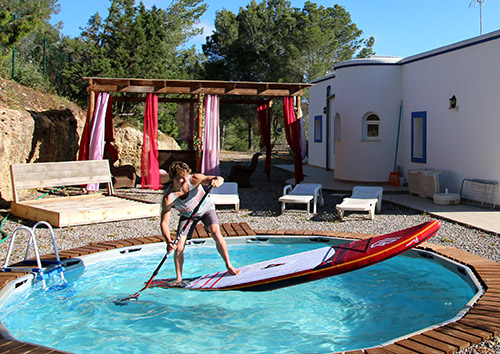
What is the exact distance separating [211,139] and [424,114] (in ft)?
19.1

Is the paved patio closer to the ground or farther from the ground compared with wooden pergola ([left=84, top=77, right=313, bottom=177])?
closer to the ground

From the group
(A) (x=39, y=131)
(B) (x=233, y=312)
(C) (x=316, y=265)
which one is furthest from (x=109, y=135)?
(C) (x=316, y=265)

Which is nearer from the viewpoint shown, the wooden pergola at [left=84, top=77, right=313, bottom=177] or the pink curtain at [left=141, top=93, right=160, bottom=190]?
the wooden pergola at [left=84, top=77, right=313, bottom=177]

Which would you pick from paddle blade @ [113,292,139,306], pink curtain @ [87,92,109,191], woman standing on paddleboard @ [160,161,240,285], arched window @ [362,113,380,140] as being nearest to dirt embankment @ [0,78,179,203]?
pink curtain @ [87,92,109,191]

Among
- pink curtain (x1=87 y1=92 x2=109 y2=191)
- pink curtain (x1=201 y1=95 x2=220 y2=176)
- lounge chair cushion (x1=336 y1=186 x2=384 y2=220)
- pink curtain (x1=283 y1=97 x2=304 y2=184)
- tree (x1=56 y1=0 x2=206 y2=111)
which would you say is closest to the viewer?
lounge chair cushion (x1=336 y1=186 x2=384 y2=220)

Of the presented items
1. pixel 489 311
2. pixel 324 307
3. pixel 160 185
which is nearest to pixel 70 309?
pixel 324 307

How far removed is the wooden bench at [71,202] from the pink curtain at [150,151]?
2.05 meters

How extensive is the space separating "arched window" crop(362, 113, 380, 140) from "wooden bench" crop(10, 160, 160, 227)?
6775mm

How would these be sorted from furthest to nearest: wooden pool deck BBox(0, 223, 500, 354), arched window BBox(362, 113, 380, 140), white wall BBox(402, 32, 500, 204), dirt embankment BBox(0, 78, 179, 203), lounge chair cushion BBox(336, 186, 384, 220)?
arched window BBox(362, 113, 380, 140)
dirt embankment BBox(0, 78, 179, 203)
white wall BBox(402, 32, 500, 204)
lounge chair cushion BBox(336, 186, 384, 220)
wooden pool deck BBox(0, 223, 500, 354)

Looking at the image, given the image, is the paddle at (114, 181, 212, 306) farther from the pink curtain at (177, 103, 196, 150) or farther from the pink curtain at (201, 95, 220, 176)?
the pink curtain at (177, 103, 196, 150)

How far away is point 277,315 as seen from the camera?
5801mm

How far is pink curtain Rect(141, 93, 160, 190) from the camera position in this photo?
13.9 m

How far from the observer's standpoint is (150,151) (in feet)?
45.5

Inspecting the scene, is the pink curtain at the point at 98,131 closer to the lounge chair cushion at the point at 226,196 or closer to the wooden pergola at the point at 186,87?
the wooden pergola at the point at 186,87
